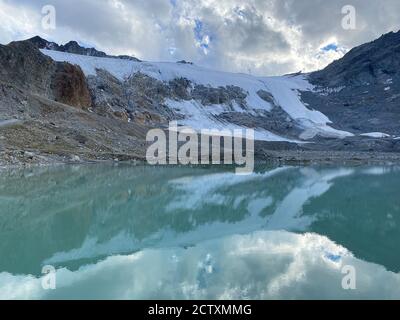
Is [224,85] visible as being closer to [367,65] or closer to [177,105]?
[177,105]

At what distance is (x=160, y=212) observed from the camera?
26.1m

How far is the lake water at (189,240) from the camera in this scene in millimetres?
12148

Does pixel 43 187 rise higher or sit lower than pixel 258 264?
higher

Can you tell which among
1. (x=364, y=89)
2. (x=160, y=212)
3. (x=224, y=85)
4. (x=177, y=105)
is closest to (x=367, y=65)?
(x=364, y=89)

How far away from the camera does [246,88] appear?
150625 mm

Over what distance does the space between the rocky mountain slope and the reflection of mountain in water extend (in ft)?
51.8

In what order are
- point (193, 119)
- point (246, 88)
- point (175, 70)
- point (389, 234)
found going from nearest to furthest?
1. point (389, 234)
2. point (193, 119)
3. point (175, 70)
4. point (246, 88)

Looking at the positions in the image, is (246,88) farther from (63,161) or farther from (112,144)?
(63,161)

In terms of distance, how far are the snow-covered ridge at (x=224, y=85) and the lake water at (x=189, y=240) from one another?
72.4m

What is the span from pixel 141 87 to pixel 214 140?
34.5m

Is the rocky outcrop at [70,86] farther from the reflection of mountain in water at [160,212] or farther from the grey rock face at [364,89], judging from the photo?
the grey rock face at [364,89]

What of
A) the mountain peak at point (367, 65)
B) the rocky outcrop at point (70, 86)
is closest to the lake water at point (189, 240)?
the rocky outcrop at point (70, 86)

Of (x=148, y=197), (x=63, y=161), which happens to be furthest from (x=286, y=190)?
(x=63, y=161)

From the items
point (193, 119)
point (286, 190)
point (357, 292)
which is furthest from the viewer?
point (193, 119)
